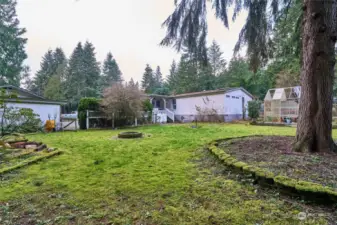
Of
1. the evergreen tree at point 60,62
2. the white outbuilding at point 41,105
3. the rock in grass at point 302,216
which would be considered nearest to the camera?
the rock in grass at point 302,216

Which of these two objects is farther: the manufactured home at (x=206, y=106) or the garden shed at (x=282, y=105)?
the manufactured home at (x=206, y=106)

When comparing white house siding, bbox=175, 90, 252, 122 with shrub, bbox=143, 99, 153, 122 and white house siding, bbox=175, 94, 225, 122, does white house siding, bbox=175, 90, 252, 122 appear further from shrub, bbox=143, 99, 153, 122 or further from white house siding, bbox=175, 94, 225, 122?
shrub, bbox=143, 99, 153, 122

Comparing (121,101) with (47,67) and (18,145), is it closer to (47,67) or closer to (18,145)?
(18,145)

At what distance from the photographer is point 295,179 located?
2482mm

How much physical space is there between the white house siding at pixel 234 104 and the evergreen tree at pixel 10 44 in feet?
75.1

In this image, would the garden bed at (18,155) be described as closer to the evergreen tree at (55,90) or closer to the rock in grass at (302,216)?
the rock in grass at (302,216)

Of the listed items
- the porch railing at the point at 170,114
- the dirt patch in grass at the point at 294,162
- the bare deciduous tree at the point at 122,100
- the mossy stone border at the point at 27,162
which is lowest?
the mossy stone border at the point at 27,162

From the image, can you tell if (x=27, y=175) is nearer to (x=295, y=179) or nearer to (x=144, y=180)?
(x=144, y=180)

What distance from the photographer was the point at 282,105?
15648 mm

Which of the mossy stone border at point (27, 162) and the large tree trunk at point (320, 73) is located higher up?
the large tree trunk at point (320, 73)

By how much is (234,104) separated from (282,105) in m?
4.15

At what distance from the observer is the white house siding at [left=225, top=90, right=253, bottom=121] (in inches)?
708

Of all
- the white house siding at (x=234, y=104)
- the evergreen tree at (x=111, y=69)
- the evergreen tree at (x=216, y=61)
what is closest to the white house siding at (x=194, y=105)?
the white house siding at (x=234, y=104)

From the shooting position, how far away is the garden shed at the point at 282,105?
14.9 meters
